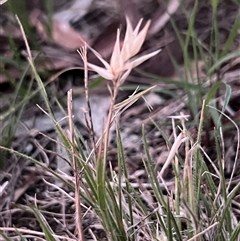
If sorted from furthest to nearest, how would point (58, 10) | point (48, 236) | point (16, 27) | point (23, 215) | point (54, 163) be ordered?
point (58, 10)
point (16, 27)
point (54, 163)
point (23, 215)
point (48, 236)

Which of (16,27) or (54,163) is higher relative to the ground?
(16,27)

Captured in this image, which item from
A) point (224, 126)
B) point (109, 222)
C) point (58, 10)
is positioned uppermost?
point (58, 10)

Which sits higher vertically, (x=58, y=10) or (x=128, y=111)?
(x=58, y=10)

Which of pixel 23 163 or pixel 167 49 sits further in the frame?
pixel 167 49

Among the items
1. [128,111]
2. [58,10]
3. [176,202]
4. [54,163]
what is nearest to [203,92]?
[128,111]

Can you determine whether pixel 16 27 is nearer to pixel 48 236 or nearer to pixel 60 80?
pixel 60 80

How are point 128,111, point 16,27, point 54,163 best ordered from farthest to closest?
point 16,27
point 128,111
point 54,163

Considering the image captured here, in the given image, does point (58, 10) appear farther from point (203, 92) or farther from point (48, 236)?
point (48, 236)

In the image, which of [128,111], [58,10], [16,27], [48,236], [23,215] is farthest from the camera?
[58,10]

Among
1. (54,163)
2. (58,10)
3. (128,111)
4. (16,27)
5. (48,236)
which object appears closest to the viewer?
(48,236)

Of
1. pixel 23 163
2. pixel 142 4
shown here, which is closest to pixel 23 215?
pixel 23 163
